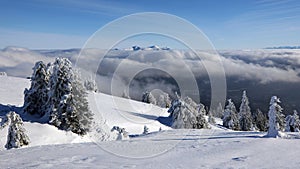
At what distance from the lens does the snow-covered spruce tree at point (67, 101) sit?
29328 mm

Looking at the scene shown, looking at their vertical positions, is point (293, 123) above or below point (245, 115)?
below

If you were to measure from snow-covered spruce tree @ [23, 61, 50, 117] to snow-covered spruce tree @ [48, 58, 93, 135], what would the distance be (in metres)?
2.47

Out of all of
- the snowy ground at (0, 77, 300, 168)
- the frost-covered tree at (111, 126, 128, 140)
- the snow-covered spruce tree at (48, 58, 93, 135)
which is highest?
the snow-covered spruce tree at (48, 58, 93, 135)

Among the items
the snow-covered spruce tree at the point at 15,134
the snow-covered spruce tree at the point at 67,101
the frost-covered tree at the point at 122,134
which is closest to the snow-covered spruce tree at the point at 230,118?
the frost-covered tree at the point at 122,134

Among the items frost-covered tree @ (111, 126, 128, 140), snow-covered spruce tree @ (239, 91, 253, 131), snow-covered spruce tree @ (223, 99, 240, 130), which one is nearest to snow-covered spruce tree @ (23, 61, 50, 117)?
frost-covered tree @ (111, 126, 128, 140)

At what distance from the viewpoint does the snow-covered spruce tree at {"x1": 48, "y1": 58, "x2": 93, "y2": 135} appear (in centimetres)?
2933

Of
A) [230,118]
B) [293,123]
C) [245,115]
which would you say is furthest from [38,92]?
[245,115]

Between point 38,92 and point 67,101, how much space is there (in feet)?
19.9

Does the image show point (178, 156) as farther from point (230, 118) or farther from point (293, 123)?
point (230, 118)

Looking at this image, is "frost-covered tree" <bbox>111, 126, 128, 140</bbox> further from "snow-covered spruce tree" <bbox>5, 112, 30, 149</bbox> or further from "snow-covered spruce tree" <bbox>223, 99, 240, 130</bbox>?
"snow-covered spruce tree" <bbox>223, 99, 240, 130</bbox>

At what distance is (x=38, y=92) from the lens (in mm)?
33594

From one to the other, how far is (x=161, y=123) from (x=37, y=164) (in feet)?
124

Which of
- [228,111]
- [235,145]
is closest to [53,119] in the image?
[235,145]

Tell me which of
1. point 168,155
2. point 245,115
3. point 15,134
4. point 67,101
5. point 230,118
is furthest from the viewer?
point 245,115
